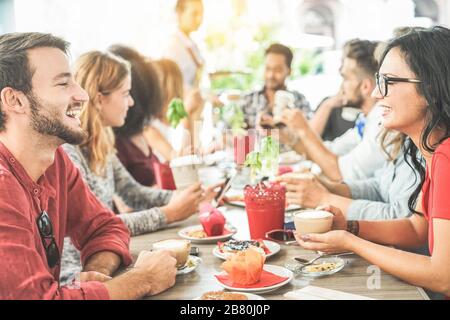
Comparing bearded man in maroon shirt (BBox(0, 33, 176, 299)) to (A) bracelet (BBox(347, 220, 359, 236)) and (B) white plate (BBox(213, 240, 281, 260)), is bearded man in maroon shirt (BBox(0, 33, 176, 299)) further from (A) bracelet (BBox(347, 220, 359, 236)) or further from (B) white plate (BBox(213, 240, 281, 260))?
(A) bracelet (BBox(347, 220, 359, 236))

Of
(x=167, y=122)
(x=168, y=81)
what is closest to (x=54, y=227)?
(x=167, y=122)

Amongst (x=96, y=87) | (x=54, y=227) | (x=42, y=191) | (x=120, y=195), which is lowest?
(x=120, y=195)

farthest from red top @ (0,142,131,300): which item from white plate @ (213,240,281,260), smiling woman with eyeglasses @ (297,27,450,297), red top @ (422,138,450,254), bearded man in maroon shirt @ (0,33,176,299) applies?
red top @ (422,138,450,254)

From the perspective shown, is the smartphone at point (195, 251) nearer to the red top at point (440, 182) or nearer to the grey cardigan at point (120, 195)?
the grey cardigan at point (120, 195)

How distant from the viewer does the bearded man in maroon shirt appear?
1145 millimetres

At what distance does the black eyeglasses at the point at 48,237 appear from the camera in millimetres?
1375

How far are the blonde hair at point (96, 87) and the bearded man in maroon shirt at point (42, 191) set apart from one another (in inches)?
17.2

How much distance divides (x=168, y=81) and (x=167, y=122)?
0.25 meters

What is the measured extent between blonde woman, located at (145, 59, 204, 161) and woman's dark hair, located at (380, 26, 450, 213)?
1.48 meters

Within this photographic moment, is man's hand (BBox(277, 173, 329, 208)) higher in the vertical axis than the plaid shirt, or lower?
lower

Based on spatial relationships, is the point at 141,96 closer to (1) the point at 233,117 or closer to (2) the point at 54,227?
(1) the point at 233,117

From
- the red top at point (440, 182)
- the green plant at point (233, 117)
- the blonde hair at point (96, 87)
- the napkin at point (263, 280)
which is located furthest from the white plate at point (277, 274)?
the green plant at point (233, 117)

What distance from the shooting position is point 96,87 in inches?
84.3
